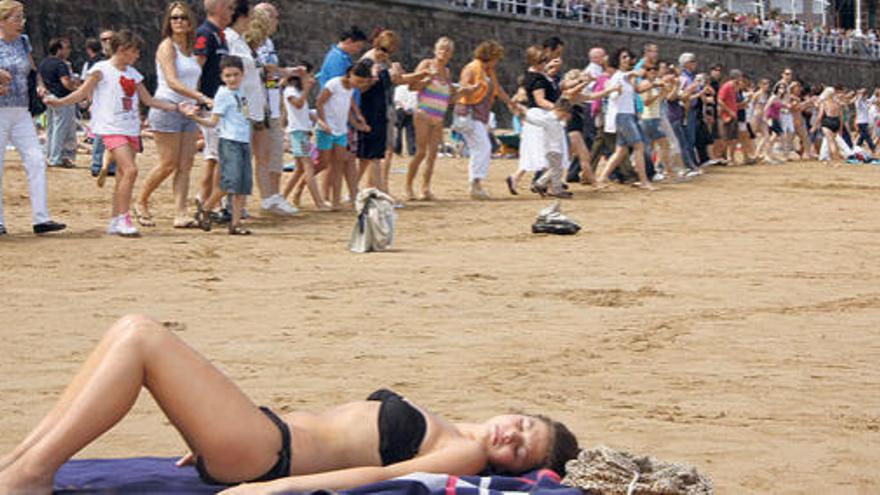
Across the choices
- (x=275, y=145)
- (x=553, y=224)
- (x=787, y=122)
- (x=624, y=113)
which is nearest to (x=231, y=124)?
(x=275, y=145)

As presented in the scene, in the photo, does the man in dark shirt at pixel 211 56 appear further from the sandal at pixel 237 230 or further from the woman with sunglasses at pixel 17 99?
the woman with sunglasses at pixel 17 99

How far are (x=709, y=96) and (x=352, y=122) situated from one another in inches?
465

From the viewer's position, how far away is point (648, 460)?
501cm

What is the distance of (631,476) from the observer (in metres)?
4.92

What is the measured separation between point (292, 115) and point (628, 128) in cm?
521

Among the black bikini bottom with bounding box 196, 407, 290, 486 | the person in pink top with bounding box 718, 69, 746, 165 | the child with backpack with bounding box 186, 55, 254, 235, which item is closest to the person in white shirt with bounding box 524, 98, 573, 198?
the child with backpack with bounding box 186, 55, 254, 235

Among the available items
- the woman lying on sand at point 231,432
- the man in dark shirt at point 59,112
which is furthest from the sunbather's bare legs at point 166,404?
the man in dark shirt at point 59,112

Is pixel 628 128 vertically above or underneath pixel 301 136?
underneath

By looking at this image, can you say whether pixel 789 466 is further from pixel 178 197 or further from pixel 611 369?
pixel 178 197

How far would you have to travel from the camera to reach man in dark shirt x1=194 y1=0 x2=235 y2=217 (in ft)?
43.6

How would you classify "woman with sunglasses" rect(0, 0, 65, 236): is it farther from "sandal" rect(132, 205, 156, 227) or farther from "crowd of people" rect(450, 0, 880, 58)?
"crowd of people" rect(450, 0, 880, 58)

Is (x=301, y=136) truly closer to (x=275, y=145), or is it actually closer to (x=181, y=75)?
(x=275, y=145)

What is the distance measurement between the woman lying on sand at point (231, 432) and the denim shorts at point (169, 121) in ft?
26.4

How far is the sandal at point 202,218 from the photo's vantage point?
43.4ft
